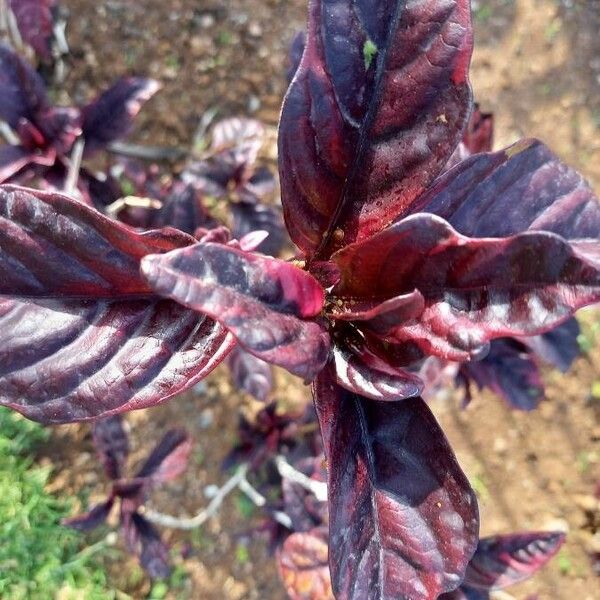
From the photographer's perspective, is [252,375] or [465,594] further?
[252,375]

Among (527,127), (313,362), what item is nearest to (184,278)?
(313,362)

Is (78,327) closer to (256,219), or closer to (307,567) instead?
(307,567)

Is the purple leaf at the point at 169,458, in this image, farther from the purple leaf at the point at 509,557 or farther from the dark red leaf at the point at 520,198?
the dark red leaf at the point at 520,198

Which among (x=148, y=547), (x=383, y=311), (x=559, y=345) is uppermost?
(x=383, y=311)

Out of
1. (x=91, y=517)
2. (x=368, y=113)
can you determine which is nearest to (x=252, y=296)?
(x=368, y=113)

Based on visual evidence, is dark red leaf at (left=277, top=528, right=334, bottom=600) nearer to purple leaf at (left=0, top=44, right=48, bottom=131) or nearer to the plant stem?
the plant stem

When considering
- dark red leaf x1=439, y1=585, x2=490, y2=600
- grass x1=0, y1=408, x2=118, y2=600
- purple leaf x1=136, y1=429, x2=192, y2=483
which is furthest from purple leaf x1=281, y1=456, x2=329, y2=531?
grass x1=0, y1=408, x2=118, y2=600

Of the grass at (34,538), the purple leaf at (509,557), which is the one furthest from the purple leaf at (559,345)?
the grass at (34,538)
